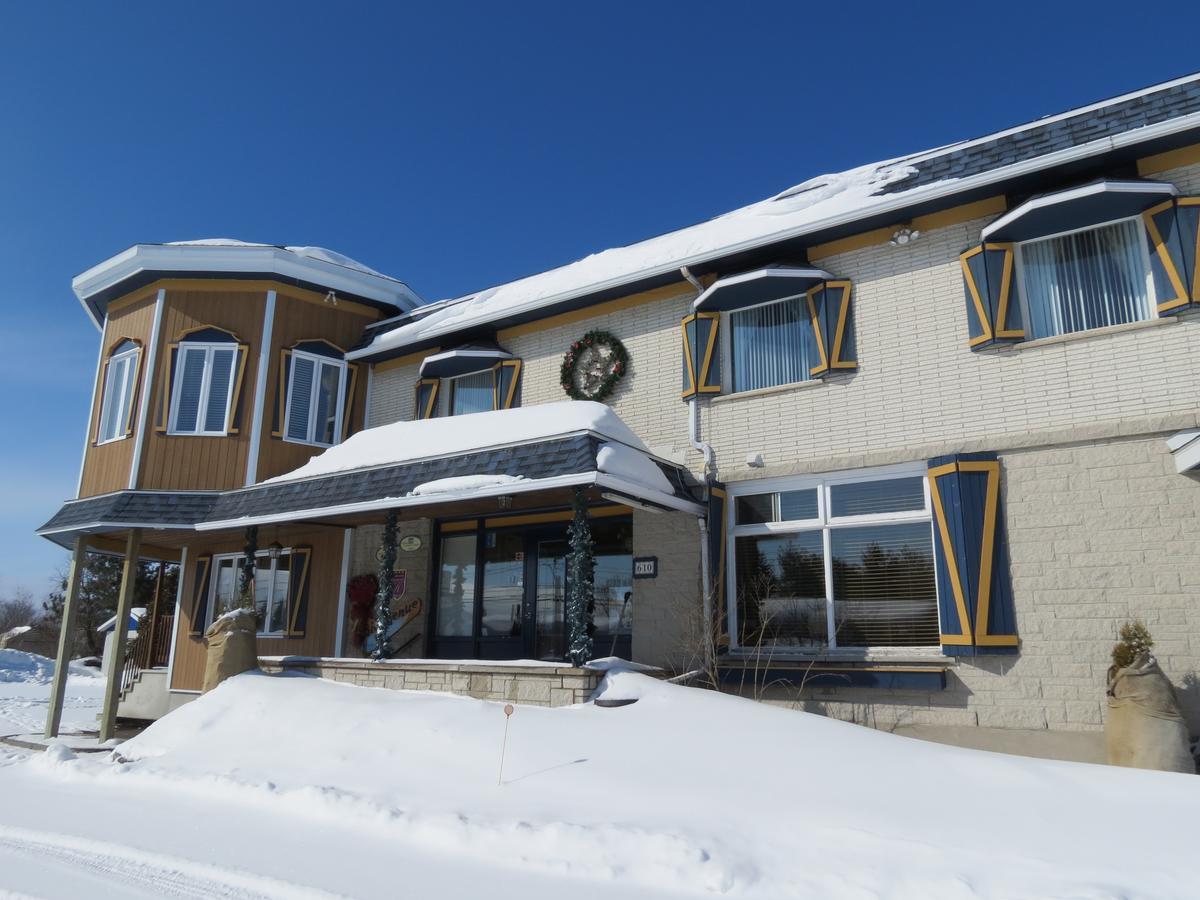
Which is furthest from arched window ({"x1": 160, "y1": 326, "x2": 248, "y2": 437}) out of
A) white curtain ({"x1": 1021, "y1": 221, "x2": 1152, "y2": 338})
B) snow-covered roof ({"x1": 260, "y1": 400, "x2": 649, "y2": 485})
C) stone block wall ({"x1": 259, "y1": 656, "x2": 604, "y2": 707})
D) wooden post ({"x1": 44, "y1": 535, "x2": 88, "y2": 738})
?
white curtain ({"x1": 1021, "y1": 221, "x2": 1152, "y2": 338})

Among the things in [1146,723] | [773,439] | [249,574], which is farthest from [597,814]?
[249,574]

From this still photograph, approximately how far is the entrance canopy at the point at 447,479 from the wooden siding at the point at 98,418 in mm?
449

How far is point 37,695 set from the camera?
64.9 ft

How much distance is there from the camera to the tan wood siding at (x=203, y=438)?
42.2ft

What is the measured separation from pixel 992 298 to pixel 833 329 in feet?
5.64

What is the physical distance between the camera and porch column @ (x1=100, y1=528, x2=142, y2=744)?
11.9 meters

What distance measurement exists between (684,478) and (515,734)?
4335 mm

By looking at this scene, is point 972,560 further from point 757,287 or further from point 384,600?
point 384,600

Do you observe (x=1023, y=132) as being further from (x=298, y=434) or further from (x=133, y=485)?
(x=133, y=485)

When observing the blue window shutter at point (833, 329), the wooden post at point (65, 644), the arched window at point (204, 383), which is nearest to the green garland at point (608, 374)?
the blue window shutter at point (833, 329)

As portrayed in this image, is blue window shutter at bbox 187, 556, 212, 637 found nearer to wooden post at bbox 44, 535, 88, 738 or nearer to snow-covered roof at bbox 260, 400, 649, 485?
wooden post at bbox 44, 535, 88, 738

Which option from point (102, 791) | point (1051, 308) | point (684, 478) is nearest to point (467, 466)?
point (684, 478)

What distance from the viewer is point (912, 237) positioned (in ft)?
32.1

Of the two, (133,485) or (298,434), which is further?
(298,434)
